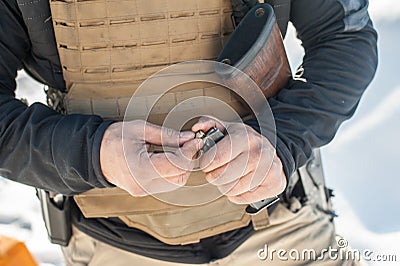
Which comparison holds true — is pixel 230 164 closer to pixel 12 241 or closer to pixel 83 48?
pixel 83 48

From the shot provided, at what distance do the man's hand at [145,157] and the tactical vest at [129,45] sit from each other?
0.15 m

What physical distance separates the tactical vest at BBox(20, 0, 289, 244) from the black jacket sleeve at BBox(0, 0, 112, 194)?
0.09m

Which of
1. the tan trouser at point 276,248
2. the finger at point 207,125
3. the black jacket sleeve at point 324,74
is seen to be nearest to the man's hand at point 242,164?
the finger at point 207,125

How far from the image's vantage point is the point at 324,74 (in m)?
1.17

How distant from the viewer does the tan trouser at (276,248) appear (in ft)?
4.32

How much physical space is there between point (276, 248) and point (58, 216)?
44 centimetres

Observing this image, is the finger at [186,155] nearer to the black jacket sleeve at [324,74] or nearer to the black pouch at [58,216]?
the black jacket sleeve at [324,74]

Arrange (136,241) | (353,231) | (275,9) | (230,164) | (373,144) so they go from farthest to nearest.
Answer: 1. (373,144)
2. (353,231)
3. (136,241)
4. (275,9)
5. (230,164)

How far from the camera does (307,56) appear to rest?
1.24 metres

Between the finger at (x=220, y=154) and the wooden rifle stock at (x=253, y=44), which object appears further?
the wooden rifle stock at (x=253, y=44)

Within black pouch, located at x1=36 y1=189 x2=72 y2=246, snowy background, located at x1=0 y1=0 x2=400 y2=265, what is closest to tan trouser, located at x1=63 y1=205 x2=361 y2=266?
black pouch, located at x1=36 y1=189 x2=72 y2=246

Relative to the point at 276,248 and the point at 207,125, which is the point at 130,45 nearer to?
the point at 207,125

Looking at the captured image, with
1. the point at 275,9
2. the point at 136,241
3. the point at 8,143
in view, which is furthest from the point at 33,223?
the point at 275,9

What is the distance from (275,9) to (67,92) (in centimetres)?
40
